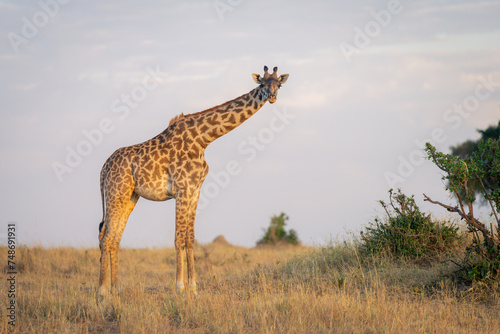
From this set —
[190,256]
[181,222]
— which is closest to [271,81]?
[181,222]

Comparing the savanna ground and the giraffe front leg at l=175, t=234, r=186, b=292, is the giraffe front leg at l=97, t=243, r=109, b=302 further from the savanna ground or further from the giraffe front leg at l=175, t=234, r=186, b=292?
the giraffe front leg at l=175, t=234, r=186, b=292

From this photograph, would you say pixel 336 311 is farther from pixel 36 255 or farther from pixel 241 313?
pixel 36 255

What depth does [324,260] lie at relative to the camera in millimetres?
13102

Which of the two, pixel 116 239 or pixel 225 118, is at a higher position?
pixel 225 118

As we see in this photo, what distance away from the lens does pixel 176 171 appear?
11234 millimetres

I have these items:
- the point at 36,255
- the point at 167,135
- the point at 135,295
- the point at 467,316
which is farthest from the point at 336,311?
the point at 36,255

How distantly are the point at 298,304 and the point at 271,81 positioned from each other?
14.7ft

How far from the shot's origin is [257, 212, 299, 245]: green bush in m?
26.8

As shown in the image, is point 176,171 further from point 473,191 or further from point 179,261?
point 473,191

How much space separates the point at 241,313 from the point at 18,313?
13.3ft

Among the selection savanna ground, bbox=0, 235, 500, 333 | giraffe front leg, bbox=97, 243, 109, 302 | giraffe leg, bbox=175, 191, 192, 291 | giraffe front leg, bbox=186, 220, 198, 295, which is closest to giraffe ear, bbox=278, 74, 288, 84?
giraffe leg, bbox=175, 191, 192, 291

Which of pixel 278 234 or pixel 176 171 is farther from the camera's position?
pixel 278 234

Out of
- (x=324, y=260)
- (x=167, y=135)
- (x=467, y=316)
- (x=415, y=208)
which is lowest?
(x=467, y=316)

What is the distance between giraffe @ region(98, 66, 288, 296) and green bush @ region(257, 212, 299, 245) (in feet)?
50.2
